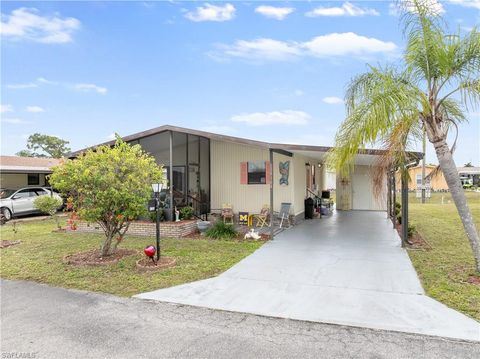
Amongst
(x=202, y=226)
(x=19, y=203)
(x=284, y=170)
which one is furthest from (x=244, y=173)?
(x=19, y=203)

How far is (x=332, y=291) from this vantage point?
16.7ft

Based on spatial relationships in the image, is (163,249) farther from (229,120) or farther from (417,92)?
(229,120)

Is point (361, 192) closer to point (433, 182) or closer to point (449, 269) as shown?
point (433, 182)

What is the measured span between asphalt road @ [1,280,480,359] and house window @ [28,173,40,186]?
17194 mm

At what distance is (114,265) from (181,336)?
352 cm

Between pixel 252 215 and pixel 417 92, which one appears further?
pixel 252 215

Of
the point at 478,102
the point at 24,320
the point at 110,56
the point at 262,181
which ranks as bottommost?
the point at 24,320

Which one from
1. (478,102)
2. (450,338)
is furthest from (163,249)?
(478,102)

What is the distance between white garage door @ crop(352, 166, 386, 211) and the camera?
16.8 m

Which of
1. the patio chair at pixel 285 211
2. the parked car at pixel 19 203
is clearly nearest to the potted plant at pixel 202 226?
the patio chair at pixel 285 211

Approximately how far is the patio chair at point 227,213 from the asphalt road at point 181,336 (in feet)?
23.7

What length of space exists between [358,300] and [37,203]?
467 inches

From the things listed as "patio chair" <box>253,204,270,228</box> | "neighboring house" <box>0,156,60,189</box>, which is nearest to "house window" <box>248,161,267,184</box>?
"patio chair" <box>253,204,270,228</box>

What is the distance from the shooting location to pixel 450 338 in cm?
357
